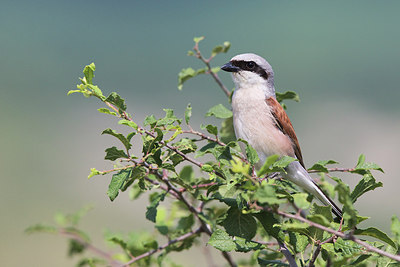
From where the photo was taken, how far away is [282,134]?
11.6 ft

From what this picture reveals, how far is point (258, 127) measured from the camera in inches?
135

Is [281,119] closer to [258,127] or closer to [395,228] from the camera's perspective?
[258,127]

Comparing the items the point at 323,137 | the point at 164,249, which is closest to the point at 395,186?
the point at 323,137

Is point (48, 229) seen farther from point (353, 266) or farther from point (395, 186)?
point (395, 186)

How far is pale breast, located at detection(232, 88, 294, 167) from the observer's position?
336 centimetres

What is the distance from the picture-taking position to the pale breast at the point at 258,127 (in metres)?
3.36

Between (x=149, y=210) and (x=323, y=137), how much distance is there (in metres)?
16.4

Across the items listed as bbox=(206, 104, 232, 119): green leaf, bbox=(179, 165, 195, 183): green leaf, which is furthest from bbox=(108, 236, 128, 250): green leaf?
bbox=(206, 104, 232, 119): green leaf

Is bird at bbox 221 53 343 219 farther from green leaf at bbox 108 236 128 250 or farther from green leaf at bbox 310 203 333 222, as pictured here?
green leaf at bbox 310 203 333 222

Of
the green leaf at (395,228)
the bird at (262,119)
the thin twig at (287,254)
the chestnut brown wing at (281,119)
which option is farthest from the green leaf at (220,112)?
the green leaf at (395,228)

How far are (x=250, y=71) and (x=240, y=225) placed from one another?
1.76m

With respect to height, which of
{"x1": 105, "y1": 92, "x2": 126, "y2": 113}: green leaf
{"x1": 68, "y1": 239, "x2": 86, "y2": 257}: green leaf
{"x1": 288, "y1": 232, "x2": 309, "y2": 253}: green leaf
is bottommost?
{"x1": 288, "y1": 232, "x2": 309, "y2": 253}: green leaf

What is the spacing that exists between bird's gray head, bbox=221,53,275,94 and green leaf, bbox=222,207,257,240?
1643 millimetres

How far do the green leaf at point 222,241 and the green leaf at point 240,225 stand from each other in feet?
0.08
